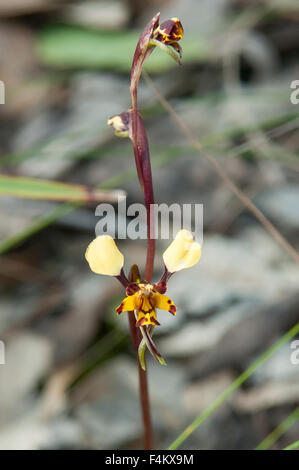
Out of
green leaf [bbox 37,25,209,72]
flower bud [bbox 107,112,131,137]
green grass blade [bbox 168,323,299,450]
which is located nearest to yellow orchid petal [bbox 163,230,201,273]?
flower bud [bbox 107,112,131,137]

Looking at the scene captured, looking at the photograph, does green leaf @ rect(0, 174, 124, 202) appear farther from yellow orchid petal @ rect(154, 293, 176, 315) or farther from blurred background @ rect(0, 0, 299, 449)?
yellow orchid petal @ rect(154, 293, 176, 315)

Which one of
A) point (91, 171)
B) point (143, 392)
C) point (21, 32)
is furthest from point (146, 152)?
point (21, 32)

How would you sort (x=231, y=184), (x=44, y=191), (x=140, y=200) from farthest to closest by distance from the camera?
1. (x=140, y=200)
2. (x=44, y=191)
3. (x=231, y=184)

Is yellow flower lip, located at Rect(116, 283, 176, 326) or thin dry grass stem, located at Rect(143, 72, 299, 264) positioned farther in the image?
thin dry grass stem, located at Rect(143, 72, 299, 264)

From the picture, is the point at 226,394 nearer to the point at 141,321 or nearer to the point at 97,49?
the point at 141,321

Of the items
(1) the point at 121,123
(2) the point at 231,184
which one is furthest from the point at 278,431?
(1) the point at 121,123

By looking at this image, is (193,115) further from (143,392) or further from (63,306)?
(143,392)

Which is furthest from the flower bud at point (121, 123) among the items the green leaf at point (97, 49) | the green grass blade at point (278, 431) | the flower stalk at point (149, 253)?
the green leaf at point (97, 49)
